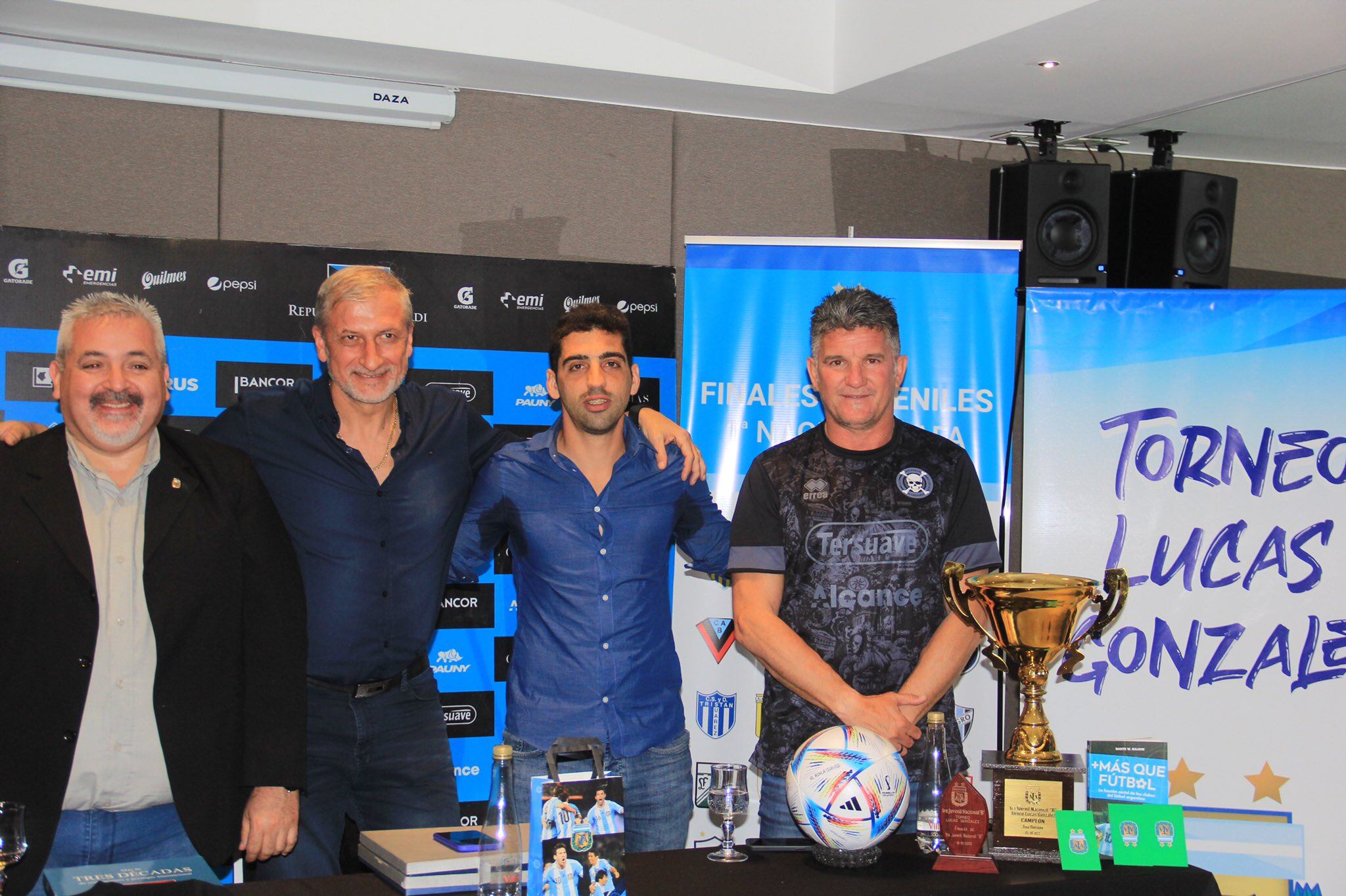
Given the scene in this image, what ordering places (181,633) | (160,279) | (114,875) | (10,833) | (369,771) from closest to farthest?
(10,833) < (114,875) < (181,633) < (369,771) < (160,279)

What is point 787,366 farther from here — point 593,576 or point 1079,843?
point 1079,843

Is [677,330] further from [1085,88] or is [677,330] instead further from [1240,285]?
[1240,285]

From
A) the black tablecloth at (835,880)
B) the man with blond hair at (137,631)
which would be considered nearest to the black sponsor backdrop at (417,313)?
the man with blond hair at (137,631)

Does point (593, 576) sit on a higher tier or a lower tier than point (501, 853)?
higher

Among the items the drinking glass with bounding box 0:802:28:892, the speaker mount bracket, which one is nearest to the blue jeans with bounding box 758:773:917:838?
the drinking glass with bounding box 0:802:28:892

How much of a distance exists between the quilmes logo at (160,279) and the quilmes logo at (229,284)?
0.08 meters

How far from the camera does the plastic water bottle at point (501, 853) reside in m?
1.79

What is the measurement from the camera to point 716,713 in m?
3.91

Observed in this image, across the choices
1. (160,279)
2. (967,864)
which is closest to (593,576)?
(967,864)

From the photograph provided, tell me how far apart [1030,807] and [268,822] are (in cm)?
157

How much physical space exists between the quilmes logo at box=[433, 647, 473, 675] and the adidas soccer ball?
2.08 meters

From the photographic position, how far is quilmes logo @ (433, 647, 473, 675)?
3.90 m

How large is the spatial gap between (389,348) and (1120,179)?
3080 mm

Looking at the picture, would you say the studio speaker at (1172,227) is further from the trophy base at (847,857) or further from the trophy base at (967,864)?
the trophy base at (847,857)
